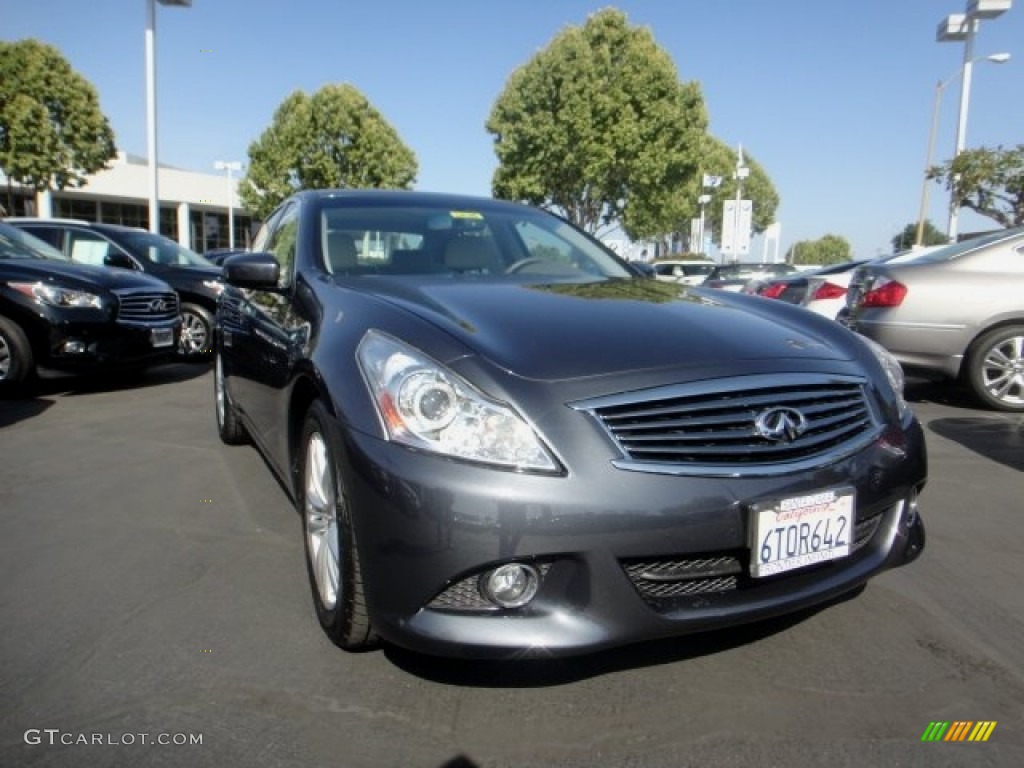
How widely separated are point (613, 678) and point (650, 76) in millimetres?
27639

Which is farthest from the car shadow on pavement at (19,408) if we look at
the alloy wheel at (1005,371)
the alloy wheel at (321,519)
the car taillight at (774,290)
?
the car taillight at (774,290)

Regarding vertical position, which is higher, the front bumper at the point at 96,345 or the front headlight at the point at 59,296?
the front headlight at the point at 59,296

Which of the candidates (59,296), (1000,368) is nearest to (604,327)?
(1000,368)

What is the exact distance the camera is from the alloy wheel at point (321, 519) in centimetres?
238

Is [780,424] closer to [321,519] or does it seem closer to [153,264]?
[321,519]

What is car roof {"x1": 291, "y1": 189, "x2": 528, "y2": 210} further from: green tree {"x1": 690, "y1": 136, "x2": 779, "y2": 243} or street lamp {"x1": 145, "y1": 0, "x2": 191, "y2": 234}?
green tree {"x1": 690, "y1": 136, "x2": 779, "y2": 243}

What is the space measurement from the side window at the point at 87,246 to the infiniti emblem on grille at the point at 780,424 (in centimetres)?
929

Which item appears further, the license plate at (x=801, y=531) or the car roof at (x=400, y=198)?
the car roof at (x=400, y=198)

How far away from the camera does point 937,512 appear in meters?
3.76

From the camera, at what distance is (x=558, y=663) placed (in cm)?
229

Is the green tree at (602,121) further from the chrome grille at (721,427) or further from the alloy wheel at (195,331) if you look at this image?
the chrome grille at (721,427)

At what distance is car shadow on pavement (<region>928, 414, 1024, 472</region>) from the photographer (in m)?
4.88

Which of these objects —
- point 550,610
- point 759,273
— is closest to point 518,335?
point 550,610

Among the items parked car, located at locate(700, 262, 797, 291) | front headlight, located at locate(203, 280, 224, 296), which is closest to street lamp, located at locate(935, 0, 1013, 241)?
parked car, located at locate(700, 262, 797, 291)
